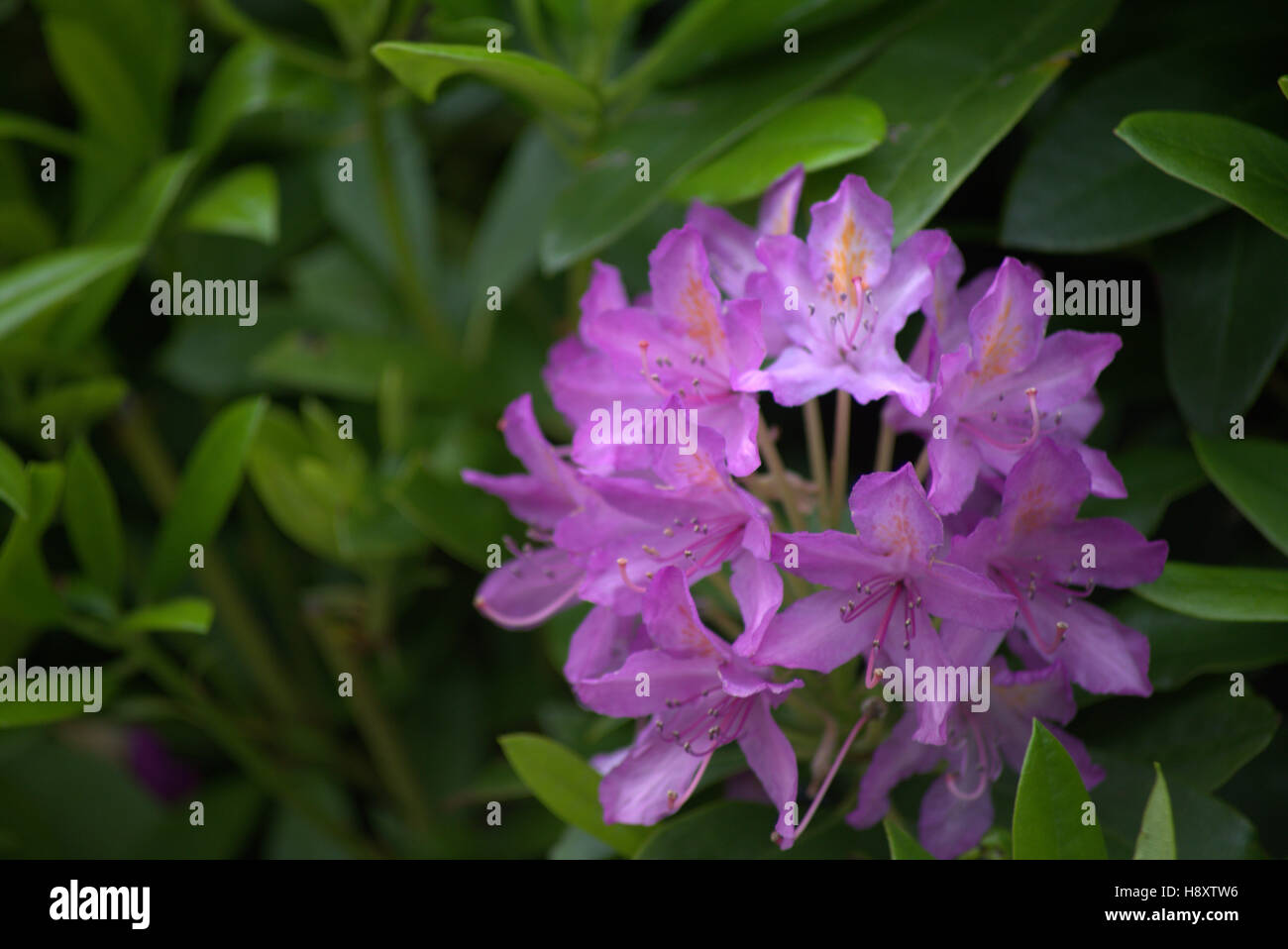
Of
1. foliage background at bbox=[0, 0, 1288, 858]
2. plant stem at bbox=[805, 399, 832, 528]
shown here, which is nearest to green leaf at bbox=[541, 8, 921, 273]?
foliage background at bbox=[0, 0, 1288, 858]

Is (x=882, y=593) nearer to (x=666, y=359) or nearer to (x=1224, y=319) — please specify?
(x=666, y=359)

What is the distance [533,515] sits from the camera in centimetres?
86

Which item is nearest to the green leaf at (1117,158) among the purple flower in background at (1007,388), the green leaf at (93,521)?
the purple flower in background at (1007,388)

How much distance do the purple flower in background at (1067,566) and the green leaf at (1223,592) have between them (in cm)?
3

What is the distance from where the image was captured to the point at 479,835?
1.27 m

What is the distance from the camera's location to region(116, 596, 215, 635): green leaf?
0.91 m

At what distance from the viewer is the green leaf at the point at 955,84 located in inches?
31.3

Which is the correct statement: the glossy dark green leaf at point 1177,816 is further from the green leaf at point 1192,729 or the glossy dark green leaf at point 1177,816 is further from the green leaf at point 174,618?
the green leaf at point 174,618

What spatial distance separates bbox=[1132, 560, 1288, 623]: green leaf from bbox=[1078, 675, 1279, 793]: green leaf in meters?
0.10

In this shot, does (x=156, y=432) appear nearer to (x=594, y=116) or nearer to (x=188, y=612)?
(x=188, y=612)

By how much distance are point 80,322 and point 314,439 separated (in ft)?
0.81

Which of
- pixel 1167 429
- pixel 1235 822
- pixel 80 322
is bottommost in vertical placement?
pixel 1235 822

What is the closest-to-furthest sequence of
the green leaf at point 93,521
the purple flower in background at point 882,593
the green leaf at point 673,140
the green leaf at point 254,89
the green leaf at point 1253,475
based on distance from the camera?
the purple flower in background at point 882,593 < the green leaf at point 1253,475 < the green leaf at point 673,140 < the green leaf at point 93,521 < the green leaf at point 254,89
